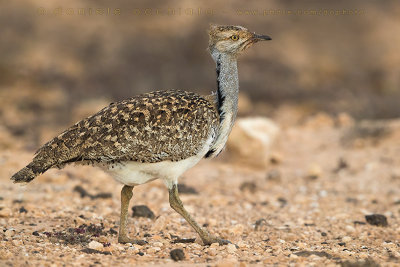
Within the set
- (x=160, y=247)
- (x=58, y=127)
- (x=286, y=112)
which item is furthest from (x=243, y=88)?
(x=160, y=247)

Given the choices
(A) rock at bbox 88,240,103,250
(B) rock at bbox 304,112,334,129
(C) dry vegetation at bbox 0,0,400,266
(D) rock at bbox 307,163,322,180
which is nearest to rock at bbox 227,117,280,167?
(C) dry vegetation at bbox 0,0,400,266

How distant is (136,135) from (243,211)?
2.77 meters

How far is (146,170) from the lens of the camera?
5.15 meters

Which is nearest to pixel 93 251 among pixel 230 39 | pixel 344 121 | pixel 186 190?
pixel 230 39

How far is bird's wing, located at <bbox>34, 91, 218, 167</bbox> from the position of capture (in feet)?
16.6

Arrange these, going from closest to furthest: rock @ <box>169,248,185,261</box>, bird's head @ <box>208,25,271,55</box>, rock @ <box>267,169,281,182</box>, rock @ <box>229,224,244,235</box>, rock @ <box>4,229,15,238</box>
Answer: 1. rock @ <box>169,248,185,261</box>
2. rock @ <box>4,229,15,238</box>
3. bird's head @ <box>208,25,271,55</box>
4. rock @ <box>229,224,244,235</box>
5. rock @ <box>267,169,281,182</box>

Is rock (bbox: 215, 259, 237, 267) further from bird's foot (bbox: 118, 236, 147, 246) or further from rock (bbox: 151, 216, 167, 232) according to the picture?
rock (bbox: 151, 216, 167, 232)

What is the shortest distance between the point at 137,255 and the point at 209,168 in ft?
16.9

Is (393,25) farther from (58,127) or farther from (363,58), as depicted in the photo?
(58,127)

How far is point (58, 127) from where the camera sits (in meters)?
12.4

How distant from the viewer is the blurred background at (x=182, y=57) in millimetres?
14306

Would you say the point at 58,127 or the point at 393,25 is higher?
the point at 393,25

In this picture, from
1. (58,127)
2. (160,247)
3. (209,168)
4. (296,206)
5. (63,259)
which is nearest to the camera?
(63,259)

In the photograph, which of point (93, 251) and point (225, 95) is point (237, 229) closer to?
point (225, 95)
